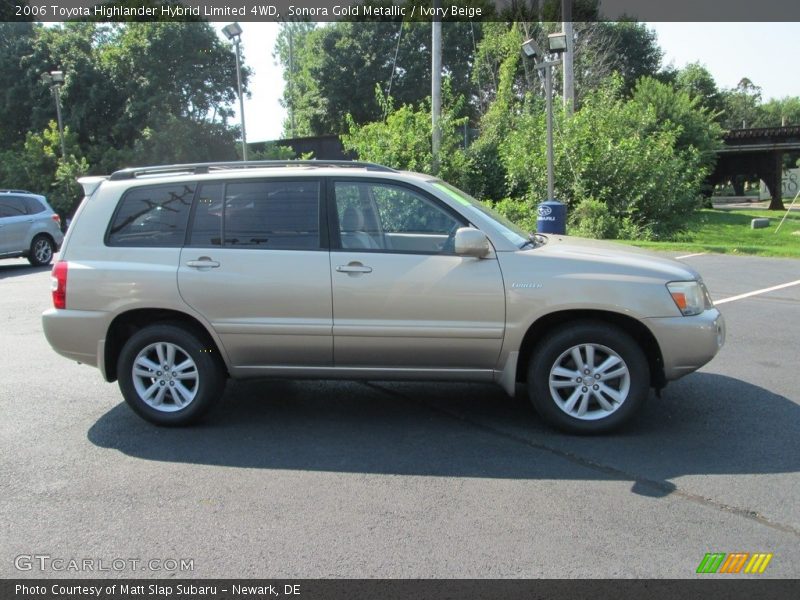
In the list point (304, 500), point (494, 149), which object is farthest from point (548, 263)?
point (494, 149)

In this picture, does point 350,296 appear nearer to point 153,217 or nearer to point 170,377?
point 170,377

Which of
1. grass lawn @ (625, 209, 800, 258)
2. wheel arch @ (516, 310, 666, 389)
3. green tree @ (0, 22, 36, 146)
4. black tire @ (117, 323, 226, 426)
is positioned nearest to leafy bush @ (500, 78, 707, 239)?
grass lawn @ (625, 209, 800, 258)

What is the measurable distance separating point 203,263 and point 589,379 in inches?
110

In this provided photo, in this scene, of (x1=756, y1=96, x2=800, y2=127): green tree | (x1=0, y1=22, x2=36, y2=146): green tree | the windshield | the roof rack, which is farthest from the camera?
(x1=756, y1=96, x2=800, y2=127): green tree

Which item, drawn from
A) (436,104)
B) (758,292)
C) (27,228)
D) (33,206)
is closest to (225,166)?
(758,292)

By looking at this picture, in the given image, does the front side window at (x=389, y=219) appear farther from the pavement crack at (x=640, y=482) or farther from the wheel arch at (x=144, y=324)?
the pavement crack at (x=640, y=482)

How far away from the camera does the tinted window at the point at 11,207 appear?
16.7 m

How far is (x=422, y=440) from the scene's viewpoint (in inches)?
205

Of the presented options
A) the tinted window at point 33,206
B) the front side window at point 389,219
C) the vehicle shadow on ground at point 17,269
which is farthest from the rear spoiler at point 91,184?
the tinted window at point 33,206

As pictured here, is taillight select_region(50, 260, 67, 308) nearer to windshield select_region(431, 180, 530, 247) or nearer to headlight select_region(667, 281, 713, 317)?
windshield select_region(431, 180, 530, 247)

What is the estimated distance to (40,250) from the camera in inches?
680

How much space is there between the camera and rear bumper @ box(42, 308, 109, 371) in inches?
215

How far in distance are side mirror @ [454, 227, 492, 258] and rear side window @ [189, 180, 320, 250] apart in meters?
1.02

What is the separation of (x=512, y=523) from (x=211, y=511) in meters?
1.62
